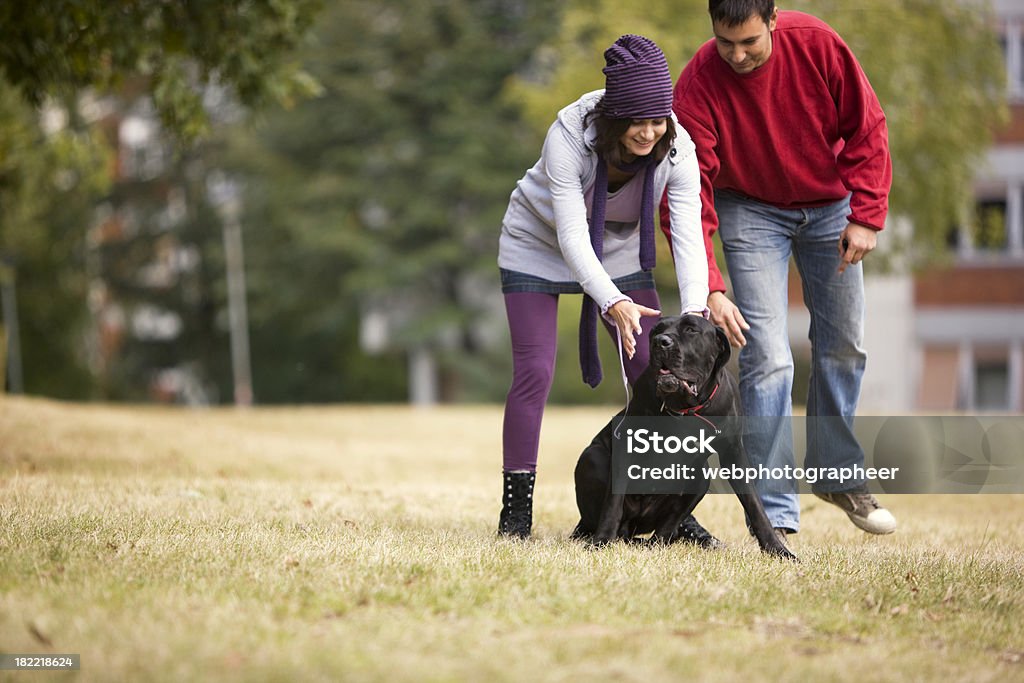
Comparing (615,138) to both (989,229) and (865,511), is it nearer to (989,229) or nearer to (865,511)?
(865,511)

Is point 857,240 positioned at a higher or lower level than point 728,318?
higher

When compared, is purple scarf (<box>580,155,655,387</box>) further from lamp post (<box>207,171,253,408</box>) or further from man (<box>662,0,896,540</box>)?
lamp post (<box>207,171,253,408</box>)

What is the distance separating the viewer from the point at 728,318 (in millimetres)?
4992

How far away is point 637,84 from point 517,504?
1.80 metres

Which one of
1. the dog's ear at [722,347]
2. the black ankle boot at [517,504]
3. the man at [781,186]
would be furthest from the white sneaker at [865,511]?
the black ankle boot at [517,504]

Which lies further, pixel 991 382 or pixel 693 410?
pixel 991 382

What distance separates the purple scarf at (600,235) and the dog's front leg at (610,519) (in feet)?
1.59

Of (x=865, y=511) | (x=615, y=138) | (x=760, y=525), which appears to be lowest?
(x=865, y=511)

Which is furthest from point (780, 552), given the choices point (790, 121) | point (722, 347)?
point (790, 121)

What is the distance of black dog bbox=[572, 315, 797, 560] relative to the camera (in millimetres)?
4633

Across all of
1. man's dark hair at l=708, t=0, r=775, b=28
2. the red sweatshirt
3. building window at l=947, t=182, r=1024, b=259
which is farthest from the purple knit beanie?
building window at l=947, t=182, r=1024, b=259

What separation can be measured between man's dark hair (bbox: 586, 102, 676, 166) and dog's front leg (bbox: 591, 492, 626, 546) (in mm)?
1287

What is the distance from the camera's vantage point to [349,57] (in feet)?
98.1

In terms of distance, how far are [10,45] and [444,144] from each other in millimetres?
20624
